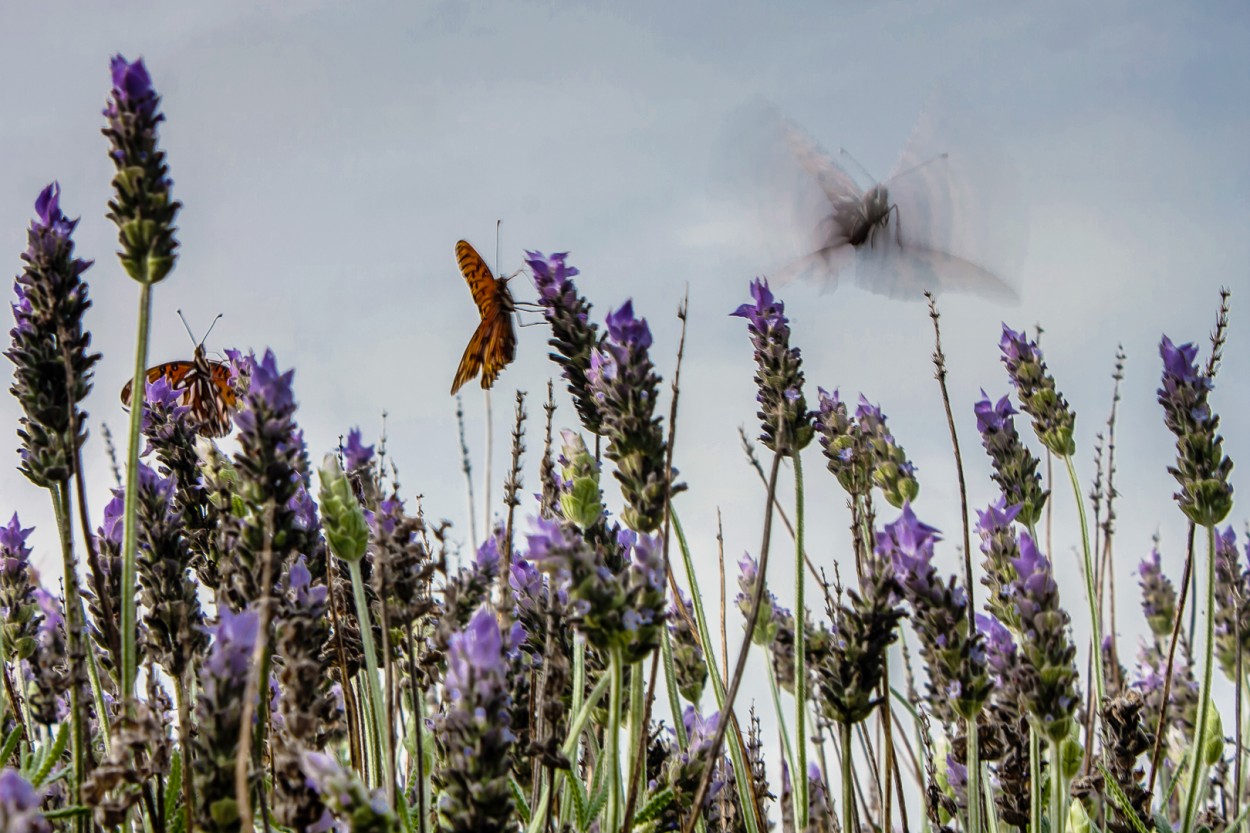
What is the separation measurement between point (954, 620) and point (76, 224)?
5.89 feet

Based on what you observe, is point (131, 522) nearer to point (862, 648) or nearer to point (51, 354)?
point (51, 354)

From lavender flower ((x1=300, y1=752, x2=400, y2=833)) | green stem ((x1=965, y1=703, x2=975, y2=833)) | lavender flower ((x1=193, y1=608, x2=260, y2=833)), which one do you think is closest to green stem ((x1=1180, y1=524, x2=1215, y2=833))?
green stem ((x1=965, y1=703, x2=975, y2=833))

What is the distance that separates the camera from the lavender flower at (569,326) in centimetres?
257

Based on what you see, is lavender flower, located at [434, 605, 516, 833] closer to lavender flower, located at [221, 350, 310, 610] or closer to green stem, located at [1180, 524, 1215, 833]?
lavender flower, located at [221, 350, 310, 610]

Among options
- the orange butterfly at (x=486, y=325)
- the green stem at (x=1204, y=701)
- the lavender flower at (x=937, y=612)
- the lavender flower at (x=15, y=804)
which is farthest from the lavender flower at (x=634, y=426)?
the orange butterfly at (x=486, y=325)

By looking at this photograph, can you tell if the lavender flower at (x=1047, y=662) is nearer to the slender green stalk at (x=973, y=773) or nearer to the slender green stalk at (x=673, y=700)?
the slender green stalk at (x=973, y=773)

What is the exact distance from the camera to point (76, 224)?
6.64 ft

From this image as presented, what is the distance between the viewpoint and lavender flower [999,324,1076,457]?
3.47m

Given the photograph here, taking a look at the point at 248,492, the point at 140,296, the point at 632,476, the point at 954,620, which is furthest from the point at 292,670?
the point at 954,620

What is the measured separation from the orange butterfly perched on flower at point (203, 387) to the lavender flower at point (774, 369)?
7.00ft

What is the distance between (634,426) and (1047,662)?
→ 35.2 inches

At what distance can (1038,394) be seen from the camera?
3520mm

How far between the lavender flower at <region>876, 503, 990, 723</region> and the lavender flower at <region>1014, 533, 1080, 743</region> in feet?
0.30

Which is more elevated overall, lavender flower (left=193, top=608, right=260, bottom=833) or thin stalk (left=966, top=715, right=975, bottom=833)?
lavender flower (left=193, top=608, right=260, bottom=833)
